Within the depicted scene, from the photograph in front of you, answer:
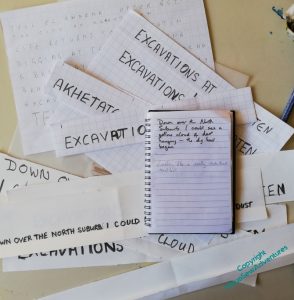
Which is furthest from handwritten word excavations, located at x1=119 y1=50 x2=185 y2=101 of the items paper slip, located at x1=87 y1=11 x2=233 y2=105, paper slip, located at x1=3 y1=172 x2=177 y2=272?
paper slip, located at x1=3 y1=172 x2=177 y2=272

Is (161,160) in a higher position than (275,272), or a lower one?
higher

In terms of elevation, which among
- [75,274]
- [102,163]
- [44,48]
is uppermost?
[44,48]

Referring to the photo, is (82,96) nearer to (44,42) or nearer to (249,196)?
(44,42)

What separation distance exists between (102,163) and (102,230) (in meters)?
0.08

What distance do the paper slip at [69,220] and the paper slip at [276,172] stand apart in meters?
0.15

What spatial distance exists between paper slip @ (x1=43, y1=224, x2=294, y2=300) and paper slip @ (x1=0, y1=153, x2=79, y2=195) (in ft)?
0.45

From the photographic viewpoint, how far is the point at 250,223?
0.52m

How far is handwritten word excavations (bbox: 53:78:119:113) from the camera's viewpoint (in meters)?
0.51

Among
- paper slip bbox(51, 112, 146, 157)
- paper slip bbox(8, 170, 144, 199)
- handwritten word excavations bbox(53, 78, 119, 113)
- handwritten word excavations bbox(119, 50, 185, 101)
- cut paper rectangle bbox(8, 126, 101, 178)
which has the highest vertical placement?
handwritten word excavations bbox(119, 50, 185, 101)

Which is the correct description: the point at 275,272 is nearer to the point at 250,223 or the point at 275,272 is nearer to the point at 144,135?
the point at 250,223

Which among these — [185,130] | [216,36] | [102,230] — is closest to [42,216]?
[102,230]

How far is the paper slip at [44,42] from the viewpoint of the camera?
0.50 metres

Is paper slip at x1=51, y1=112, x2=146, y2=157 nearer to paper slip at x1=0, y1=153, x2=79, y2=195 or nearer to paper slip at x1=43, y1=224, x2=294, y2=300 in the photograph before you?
paper slip at x1=0, y1=153, x2=79, y2=195

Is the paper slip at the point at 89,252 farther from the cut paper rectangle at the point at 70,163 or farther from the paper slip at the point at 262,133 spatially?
the paper slip at the point at 262,133
